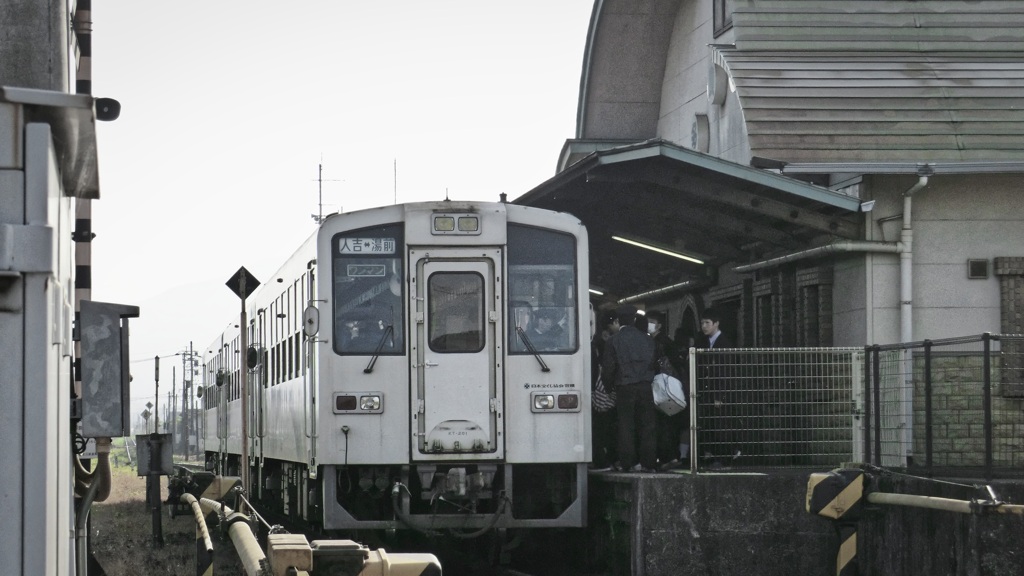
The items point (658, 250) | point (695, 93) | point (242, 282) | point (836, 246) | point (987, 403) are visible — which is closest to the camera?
point (987, 403)

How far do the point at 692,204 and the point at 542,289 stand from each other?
11.4 feet

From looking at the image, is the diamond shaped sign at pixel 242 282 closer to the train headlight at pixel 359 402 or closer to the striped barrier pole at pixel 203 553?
the train headlight at pixel 359 402

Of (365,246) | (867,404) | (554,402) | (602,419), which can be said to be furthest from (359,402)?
(867,404)

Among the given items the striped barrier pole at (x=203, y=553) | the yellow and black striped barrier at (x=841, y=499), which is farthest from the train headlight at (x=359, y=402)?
the yellow and black striped barrier at (x=841, y=499)

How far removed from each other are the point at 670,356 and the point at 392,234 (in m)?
3.42

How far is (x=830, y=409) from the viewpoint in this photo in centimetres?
1355

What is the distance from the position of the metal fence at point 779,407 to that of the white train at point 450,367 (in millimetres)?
1504

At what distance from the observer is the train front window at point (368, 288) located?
1254 cm

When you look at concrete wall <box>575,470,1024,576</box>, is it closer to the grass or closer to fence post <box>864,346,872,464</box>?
fence post <box>864,346,872,464</box>

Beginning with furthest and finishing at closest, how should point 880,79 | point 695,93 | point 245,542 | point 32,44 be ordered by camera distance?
point 695,93 → point 880,79 → point 245,542 → point 32,44

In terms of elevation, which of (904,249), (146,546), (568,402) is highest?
(904,249)

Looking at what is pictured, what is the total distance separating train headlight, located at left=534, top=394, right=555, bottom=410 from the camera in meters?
12.6

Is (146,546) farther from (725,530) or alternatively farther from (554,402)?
(725,530)

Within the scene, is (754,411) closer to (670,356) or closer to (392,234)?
(670,356)
